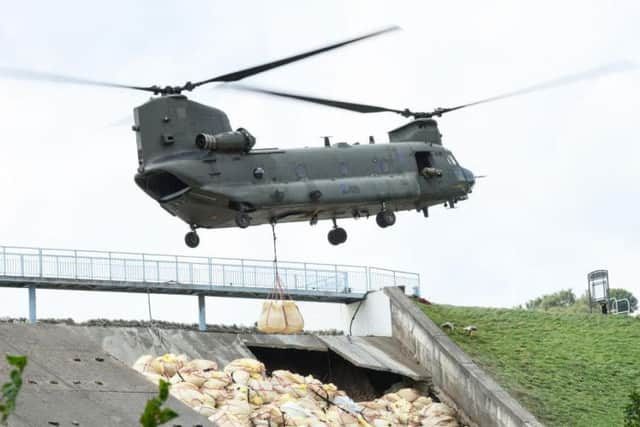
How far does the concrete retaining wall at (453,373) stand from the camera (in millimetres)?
35000

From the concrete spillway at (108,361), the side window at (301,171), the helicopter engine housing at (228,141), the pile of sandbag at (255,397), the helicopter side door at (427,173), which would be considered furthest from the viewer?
the helicopter side door at (427,173)

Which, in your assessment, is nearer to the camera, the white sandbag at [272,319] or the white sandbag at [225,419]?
the white sandbag at [225,419]

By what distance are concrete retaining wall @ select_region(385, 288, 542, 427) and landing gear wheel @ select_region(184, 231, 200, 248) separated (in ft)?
24.6

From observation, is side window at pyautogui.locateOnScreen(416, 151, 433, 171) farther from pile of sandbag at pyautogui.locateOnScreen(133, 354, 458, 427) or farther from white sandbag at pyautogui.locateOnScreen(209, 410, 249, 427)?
white sandbag at pyautogui.locateOnScreen(209, 410, 249, 427)

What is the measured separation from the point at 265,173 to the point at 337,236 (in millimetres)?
4571

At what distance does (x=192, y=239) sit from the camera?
3550cm

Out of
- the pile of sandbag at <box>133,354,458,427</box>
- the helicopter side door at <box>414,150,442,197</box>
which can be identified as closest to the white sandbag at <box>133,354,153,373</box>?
the pile of sandbag at <box>133,354,458,427</box>

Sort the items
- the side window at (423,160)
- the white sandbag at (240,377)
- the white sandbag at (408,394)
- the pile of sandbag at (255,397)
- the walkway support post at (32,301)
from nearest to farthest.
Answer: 1. the pile of sandbag at (255,397)
2. the white sandbag at (240,377)
3. the walkway support post at (32,301)
4. the white sandbag at (408,394)
5. the side window at (423,160)

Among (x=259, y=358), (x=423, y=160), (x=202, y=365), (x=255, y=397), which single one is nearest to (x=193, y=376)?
(x=202, y=365)

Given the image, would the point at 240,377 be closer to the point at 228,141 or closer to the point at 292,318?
the point at 292,318

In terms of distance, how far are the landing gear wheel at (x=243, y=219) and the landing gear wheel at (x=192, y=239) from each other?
1.13 m

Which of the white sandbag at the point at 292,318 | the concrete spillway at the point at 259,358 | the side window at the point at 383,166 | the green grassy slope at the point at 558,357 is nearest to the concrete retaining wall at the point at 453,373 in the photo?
the concrete spillway at the point at 259,358

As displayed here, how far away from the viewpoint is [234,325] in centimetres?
3884

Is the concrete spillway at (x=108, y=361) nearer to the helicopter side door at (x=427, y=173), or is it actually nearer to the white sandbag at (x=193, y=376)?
the white sandbag at (x=193, y=376)
